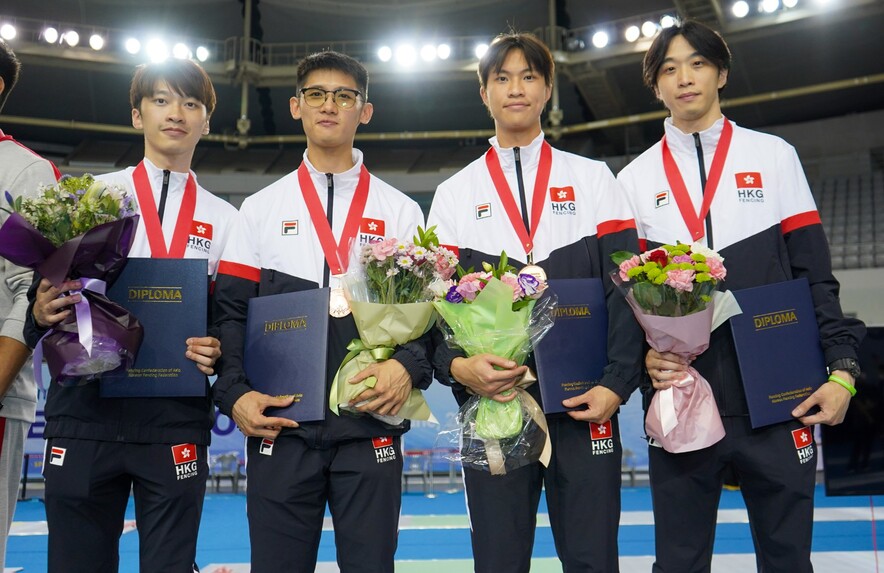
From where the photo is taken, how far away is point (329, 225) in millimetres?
2664

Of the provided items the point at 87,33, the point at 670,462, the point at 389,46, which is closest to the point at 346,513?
the point at 670,462

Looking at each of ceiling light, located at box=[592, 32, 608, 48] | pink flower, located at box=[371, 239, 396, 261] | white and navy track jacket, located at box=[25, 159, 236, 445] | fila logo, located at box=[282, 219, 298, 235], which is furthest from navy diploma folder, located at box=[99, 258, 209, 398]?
ceiling light, located at box=[592, 32, 608, 48]

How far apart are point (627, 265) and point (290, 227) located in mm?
1192

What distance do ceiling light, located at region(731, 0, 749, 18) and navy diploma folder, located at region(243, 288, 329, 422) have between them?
13011 mm

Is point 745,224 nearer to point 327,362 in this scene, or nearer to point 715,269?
point 715,269

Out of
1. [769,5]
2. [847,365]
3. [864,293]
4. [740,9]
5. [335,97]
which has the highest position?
[769,5]

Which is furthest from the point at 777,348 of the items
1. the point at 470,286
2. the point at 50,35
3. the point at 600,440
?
the point at 50,35

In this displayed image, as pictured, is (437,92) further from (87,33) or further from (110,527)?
(110,527)

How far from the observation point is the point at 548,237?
263 cm

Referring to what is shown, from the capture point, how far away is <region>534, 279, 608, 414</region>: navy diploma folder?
242 centimetres

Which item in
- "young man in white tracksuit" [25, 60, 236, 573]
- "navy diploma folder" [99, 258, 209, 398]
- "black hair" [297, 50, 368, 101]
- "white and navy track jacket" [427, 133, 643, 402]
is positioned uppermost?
"black hair" [297, 50, 368, 101]

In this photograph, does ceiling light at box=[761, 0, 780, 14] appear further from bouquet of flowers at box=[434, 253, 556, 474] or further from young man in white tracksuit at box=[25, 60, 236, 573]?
young man in white tracksuit at box=[25, 60, 236, 573]

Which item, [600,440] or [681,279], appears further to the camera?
[600,440]

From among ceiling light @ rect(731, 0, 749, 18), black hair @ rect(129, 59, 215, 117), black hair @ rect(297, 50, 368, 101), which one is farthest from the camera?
ceiling light @ rect(731, 0, 749, 18)
